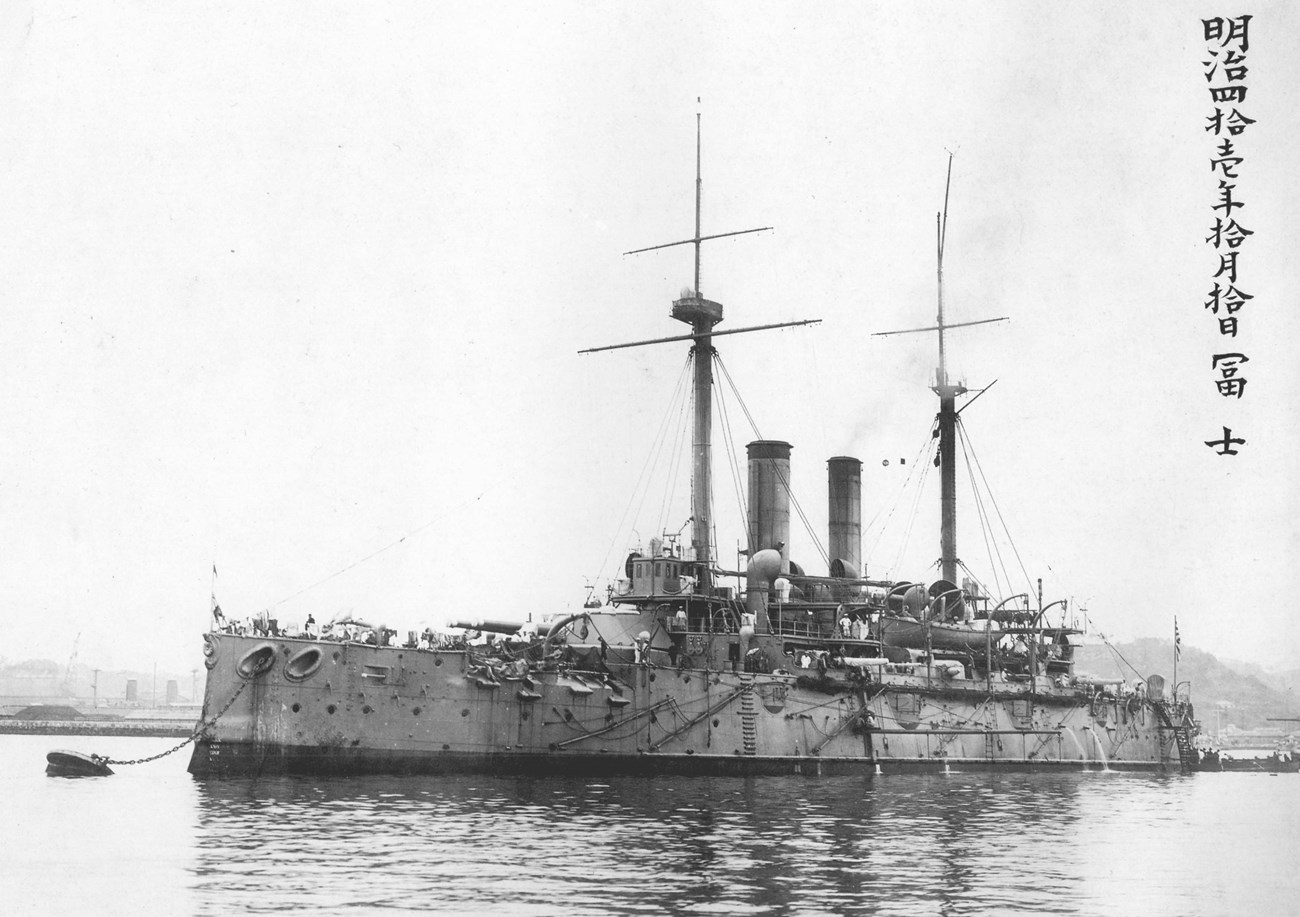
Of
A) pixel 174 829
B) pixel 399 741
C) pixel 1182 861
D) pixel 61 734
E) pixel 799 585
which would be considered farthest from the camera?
pixel 61 734

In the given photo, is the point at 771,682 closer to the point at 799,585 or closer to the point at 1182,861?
the point at 799,585

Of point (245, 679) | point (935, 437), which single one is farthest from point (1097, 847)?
point (935, 437)

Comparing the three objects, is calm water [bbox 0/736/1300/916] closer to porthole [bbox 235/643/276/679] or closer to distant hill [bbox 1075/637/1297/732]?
porthole [bbox 235/643/276/679]

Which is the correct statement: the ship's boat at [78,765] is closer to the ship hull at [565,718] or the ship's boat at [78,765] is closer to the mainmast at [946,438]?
the ship hull at [565,718]

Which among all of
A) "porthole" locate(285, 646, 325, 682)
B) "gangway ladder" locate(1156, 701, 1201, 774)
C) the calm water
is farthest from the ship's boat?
"gangway ladder" locate(1156, 701, 1201, 774)

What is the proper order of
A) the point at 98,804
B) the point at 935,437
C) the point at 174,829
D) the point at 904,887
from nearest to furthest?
the point at 904,887, the point at 174,829, the point at 98,804, the point at 935,437

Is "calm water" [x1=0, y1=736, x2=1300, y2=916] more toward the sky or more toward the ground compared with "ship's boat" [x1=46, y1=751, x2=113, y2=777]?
more toward the sky
